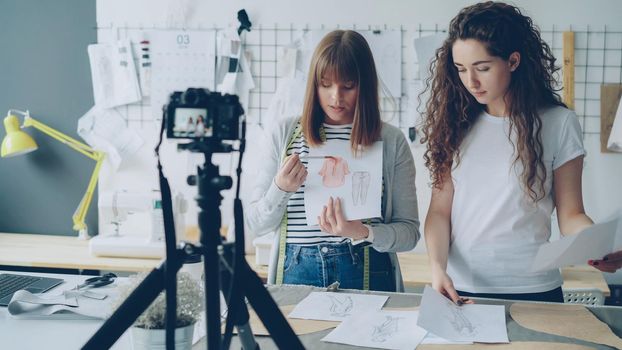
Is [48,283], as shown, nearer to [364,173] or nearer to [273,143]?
[273,143]

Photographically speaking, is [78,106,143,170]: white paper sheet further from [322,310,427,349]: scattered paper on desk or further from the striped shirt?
[322,310,427,349]: scattered paper on desk

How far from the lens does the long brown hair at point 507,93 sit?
1374mm

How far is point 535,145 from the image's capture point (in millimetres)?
1382

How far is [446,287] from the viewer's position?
1.32m

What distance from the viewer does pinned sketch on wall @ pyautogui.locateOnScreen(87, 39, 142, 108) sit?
2.68m

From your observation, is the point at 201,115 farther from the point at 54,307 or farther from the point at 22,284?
the point at 22,284

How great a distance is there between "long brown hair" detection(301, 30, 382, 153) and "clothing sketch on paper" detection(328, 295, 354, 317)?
382 millimetres

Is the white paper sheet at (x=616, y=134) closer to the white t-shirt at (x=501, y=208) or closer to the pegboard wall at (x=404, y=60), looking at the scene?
the pegboard wall at (x=404, y=60)

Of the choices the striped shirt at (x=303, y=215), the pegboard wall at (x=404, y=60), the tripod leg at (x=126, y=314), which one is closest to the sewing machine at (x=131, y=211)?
the pegboard wall at (x=404, y=60)

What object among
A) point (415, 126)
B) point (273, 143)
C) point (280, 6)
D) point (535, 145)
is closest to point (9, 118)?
point (280, 6)

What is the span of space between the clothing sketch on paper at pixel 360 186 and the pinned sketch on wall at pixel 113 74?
1.52 m

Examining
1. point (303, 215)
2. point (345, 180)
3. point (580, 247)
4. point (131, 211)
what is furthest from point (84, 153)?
point (580, 247)

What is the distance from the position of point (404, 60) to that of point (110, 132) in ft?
4.40

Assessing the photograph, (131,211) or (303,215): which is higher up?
(303,215)
